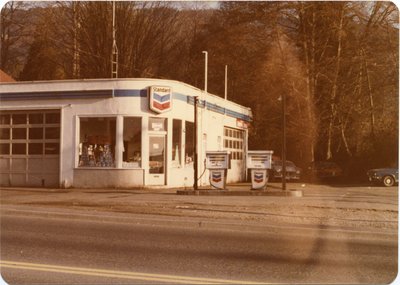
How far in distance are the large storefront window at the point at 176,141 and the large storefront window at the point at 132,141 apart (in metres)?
1.65

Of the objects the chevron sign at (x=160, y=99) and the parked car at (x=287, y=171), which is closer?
the chevron sign at (x=160, y=99)

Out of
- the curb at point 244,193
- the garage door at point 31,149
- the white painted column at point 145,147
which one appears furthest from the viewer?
the garage door at point 31,149

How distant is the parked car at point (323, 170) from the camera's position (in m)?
31.4

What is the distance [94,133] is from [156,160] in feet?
8.46

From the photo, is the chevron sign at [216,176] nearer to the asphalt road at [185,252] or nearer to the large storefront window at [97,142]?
the large storefront window at [97,142]

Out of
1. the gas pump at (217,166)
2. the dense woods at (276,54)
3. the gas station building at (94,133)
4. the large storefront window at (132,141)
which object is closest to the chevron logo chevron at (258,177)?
the gas pump at (217,166)

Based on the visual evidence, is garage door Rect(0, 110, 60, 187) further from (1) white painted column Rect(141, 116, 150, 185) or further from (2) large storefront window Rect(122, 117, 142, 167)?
(1) white painted column Rect(141, 116, 150, 185)

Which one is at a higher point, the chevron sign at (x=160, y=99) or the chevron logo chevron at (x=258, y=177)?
the chevron sign at (x=160, y=99)

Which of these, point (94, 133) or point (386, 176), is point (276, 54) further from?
point (94, 133)

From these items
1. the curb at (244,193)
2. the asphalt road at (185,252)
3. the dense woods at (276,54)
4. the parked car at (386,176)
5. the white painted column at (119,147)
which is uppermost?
the dense woods at (276,54)

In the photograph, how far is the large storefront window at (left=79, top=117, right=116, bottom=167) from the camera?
2198 cm

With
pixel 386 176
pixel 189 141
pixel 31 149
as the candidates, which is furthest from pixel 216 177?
pixel 386 176

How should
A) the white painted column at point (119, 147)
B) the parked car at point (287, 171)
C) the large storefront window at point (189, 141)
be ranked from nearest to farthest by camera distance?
the white painted column at point (119, 147) → the large storefront window at point (189, 141) → the parked car at point (287, 171)

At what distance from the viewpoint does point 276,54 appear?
1199 inches
